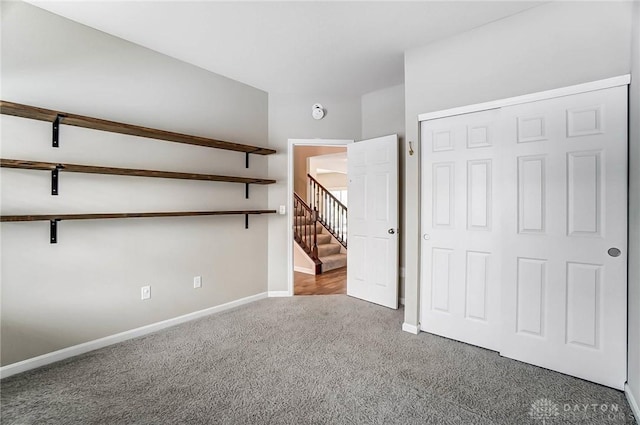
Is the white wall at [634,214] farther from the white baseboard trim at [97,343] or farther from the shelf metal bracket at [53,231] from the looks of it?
the shelf metal bracket at [53,231]

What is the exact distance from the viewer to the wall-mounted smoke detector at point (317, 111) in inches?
158

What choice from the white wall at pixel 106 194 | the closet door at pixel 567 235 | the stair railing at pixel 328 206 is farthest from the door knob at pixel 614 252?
the stair railing at pixel 328 206

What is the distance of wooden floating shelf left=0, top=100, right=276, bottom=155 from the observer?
80.8 inches

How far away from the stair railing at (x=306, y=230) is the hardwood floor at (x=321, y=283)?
0.93ft

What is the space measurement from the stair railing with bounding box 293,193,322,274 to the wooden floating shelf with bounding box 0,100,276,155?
2.44m

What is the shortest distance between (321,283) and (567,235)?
327 cm

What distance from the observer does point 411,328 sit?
2875 mm

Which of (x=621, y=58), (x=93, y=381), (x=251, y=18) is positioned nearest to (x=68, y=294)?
(x=93, y=381)

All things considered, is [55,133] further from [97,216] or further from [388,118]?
[388,118]

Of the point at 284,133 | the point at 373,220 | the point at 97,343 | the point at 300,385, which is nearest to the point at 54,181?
the point at 97,343

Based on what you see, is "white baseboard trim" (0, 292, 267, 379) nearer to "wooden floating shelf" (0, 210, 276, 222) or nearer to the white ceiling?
"wooden floating shelf" (0, 210, 276, 222)

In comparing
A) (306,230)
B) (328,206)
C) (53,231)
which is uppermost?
(328,206)

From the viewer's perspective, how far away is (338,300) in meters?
3.89

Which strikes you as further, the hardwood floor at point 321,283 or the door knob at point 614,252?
the hardwood floor at point 321,283
